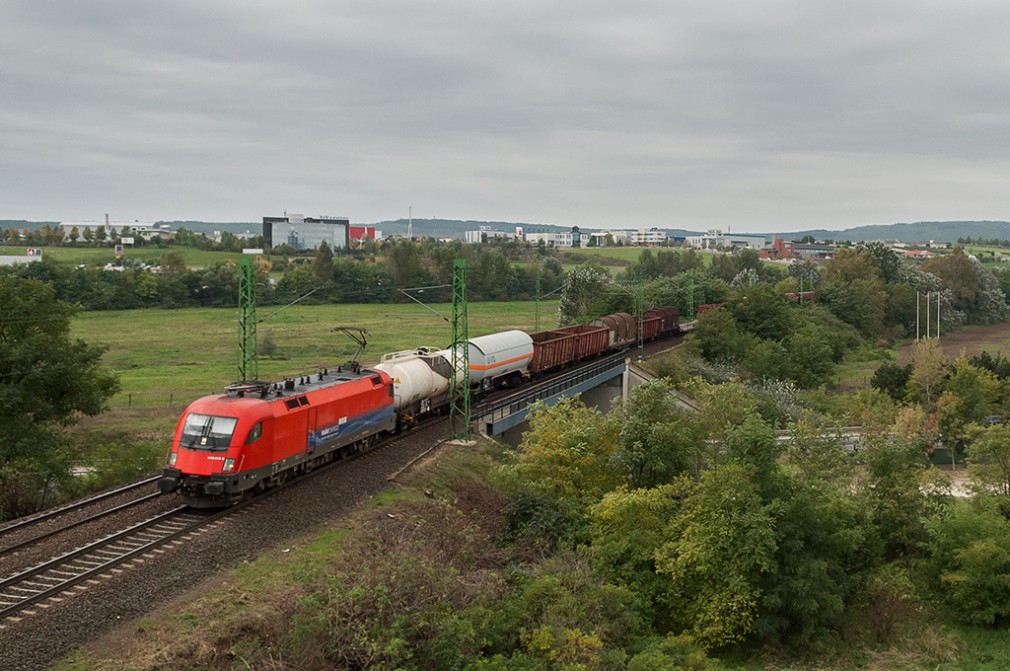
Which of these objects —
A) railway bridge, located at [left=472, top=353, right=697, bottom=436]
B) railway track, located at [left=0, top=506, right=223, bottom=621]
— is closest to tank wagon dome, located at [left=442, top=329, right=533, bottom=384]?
railway bridge, located at [left=472, top=353, right=697, bottom=436]

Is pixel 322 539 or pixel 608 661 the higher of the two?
pixel 322 539

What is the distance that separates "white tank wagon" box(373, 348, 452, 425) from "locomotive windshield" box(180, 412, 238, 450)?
39.5 ft

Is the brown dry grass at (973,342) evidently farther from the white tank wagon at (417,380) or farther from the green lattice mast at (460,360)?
the white tank wagon at (417,380)

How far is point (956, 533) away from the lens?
34.5 meters

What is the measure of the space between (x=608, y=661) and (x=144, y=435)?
117 ft

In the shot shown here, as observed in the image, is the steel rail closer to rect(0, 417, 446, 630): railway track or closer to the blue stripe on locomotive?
rect(0, 417, 446, 630): railway track

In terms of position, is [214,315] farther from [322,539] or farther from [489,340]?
[322,539]

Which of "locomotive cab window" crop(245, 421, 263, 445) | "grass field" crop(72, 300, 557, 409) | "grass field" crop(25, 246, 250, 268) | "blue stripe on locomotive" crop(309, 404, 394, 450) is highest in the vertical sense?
"grass field" crop(25, 246, 250, 268)

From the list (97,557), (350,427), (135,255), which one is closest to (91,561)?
(97,557)

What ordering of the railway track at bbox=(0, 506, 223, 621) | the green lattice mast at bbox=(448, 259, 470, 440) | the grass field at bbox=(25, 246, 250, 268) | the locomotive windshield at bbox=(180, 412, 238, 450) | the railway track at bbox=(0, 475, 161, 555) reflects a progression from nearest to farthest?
1. the railway track at bbox=(0, 506, 223, 621)
2. the railway track at bbox=(0, 475, 161, 555)
3. the locomotive windshield at bbox=(180, 412, 238, 450)
4. the green lattice mast at bbox=(448, 259, 470, 440)
5. the grass field at bbox=(25, 246, 250, 268)

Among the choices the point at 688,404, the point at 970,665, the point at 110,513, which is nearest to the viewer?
the point at 110,513

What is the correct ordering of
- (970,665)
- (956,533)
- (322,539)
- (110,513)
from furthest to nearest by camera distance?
1. (956,533)
2. (970,665)
3. (110,513)
4. (322,539)

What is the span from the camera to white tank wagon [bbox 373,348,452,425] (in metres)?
40.1

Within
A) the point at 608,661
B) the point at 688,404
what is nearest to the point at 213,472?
the point at 608,661
